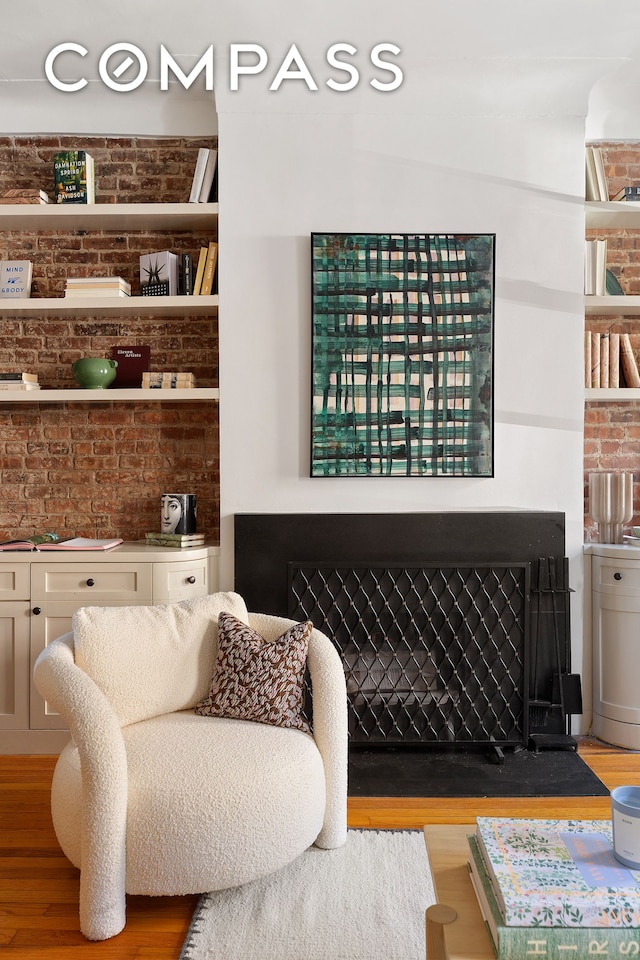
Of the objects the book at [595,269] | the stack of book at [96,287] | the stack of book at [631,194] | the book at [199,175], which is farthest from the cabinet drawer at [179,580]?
the stack of book at [631,194]

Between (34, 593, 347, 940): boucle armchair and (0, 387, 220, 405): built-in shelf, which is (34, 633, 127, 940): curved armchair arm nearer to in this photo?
(34, 593, 347, 940): boucle armchair

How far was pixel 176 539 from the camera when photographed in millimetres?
Answer: 3096

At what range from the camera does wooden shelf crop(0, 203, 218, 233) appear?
125 inches

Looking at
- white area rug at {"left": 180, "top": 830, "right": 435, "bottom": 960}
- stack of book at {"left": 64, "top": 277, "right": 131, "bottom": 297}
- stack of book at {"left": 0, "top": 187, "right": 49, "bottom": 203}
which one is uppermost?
stack of book at {"left": 0, "top": 187, "right": 49, "bottom": 203}

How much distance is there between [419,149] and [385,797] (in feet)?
8.83

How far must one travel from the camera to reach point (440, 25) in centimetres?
282

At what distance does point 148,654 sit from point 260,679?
370mm

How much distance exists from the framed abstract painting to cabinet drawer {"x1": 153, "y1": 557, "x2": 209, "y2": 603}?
675 mm

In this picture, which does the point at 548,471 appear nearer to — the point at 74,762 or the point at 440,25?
the point at 440,25

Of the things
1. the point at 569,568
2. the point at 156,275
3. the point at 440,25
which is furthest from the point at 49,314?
the point at 569,568

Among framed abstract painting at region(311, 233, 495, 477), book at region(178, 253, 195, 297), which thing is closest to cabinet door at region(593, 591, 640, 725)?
framed abstract painting at region(311, 233, 495, 477)

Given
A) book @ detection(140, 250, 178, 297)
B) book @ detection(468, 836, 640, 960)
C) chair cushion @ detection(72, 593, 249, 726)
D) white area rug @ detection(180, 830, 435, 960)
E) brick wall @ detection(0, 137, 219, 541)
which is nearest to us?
book @ detection(468, 836, 640, 960)

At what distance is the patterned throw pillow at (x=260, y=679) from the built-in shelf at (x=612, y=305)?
6.58 feet

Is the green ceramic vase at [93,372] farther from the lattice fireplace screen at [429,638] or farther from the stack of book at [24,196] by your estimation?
the lattice fireplace screen at [429,638]
